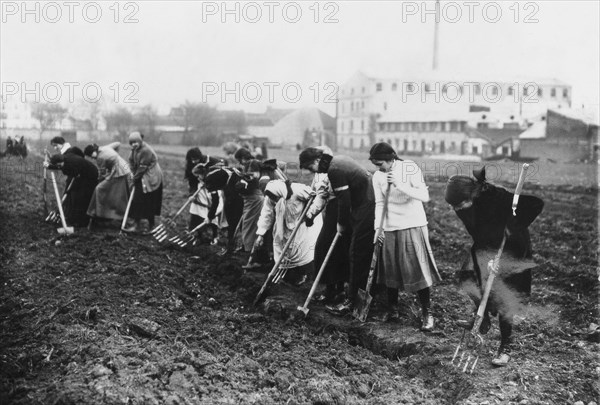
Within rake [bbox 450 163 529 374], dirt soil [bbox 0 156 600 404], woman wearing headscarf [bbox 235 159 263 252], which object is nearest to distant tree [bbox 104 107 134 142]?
woman wearing headscarf [bbox 235 159 263 252]

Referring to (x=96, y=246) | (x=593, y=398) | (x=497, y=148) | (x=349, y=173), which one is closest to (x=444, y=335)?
(x=593, y=398)

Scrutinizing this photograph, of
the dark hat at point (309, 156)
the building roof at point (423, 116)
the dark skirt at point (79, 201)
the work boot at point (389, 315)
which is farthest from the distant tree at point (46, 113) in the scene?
the building roof at point (423, 116)

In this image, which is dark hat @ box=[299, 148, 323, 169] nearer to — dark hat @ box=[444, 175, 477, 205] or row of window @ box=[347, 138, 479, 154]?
dark hat @ box=[444, 175, 477, 205]

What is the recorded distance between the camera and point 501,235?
15.4ft

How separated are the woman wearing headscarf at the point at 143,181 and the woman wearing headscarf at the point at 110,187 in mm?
184

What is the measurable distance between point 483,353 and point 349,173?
7.06 ft

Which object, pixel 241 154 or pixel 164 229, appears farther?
pixel 164 229

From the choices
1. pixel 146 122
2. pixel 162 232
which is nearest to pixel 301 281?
pixel 162 232

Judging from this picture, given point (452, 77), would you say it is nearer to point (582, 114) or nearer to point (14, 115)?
point (582, 114)

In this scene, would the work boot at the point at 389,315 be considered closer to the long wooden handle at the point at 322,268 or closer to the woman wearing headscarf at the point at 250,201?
the long wooden handle at the point at 322,268

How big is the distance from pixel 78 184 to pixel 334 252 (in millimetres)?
5380

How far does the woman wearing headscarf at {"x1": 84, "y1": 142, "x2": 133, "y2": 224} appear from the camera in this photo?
32.0ft

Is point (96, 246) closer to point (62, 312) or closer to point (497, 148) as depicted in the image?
point (62, 312)

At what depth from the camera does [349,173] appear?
6.03m
